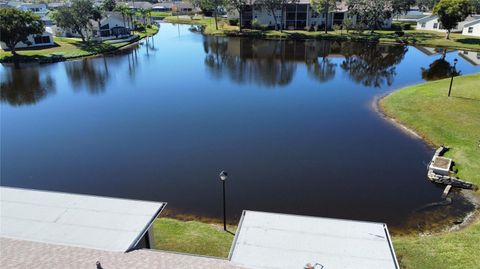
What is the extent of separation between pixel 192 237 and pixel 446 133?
62.8ft

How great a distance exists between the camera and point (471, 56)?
53.8 meters

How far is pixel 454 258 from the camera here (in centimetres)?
1304

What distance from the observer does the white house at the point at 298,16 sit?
81.4 m

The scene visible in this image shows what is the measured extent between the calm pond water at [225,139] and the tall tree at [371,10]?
1094 inches

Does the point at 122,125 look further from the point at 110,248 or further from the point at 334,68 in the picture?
the point at 334,68

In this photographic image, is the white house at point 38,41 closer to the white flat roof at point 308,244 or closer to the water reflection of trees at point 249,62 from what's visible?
the water reflection of trees at point 249,62

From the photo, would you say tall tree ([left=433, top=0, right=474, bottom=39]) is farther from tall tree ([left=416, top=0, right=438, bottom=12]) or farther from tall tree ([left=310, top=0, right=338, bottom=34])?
tall tree ([left=416, top=0, right=438, bottom=12])

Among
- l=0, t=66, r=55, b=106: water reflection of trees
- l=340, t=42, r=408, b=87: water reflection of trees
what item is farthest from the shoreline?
l=0, t=66, r=55, b=106: water reflection of trees

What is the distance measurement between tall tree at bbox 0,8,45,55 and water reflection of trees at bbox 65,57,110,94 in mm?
9017

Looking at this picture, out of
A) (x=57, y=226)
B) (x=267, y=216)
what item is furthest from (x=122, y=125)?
(x=267, y=216)

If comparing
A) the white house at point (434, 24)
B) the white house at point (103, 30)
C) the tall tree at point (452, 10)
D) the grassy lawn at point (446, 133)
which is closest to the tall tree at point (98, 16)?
the white house at point (103, 30)

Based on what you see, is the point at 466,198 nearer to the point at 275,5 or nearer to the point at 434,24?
the point at 275,5

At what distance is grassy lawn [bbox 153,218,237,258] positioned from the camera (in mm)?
13859

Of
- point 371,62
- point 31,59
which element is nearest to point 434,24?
point 371,62
